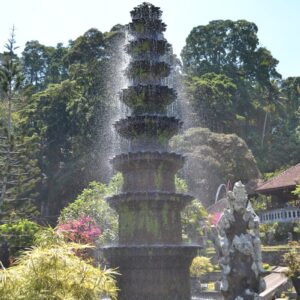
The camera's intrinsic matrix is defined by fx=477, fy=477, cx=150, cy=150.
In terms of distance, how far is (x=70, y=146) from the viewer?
4338cm

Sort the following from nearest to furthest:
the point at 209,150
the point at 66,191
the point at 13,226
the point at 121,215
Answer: the point at 121,215 < the point at 13,226 < the point at 209,150 < the point at 66,191

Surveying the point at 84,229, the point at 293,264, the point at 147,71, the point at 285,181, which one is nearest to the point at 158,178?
the point at 147,71

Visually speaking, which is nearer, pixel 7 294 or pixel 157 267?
pixel 7 294

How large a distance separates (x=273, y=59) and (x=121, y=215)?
54.6 m

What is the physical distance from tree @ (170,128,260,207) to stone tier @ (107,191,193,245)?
84.0 feet

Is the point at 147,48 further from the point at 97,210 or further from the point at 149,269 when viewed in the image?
the point at 97,210

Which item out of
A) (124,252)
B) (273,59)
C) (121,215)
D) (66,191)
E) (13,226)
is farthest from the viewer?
(273,59)

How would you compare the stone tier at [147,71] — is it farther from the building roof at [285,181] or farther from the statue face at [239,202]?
the building roof at [285,181]

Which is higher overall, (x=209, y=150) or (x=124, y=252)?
(x=209, y=150)

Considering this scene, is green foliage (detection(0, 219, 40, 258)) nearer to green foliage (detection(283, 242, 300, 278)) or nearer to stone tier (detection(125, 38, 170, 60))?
green foliage (detection(283, 242, 300, 278))

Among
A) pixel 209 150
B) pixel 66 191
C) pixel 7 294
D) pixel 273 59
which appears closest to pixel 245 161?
pixel 209 150

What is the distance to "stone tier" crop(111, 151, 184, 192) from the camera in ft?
37.4

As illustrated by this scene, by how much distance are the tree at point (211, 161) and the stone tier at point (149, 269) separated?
26.1m

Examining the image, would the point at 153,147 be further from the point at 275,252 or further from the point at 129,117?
the point at 275,252
